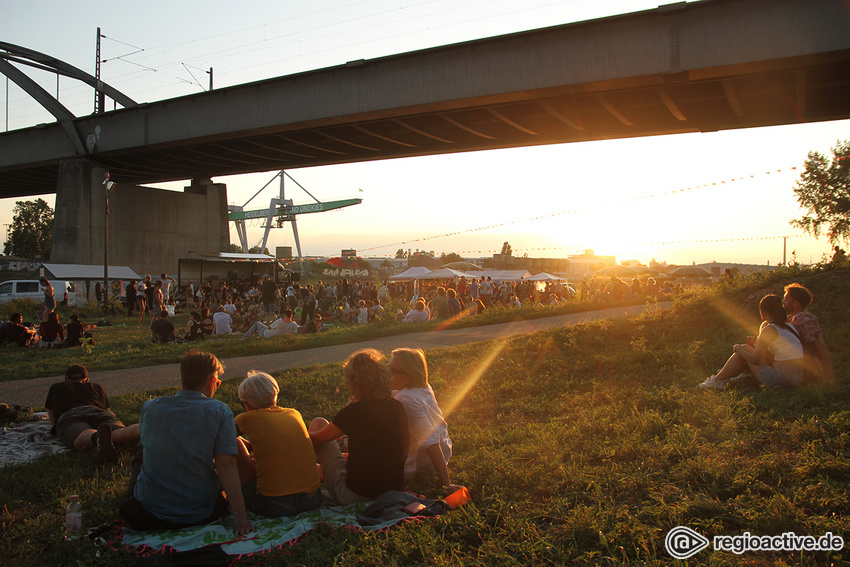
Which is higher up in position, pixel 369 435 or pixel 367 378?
pixel 367 378

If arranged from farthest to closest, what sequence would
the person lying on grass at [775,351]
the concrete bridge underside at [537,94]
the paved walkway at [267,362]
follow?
1. the concrete bridge underside at [537,94]
2. the paved walkway at [267,362]
3. the person lying on grass at [775,351]

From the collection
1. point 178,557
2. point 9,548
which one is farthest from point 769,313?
point 9,548

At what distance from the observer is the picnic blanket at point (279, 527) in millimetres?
3291

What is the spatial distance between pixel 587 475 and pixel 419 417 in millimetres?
1339

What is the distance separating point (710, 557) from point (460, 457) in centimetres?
228

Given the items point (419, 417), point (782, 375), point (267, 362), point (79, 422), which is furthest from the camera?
point (267, 362)

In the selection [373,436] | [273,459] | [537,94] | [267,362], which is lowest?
[267,362]

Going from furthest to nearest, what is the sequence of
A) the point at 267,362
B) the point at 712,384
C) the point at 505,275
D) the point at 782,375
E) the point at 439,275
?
the point at 505,275
the point at 439,275
the point at 267,362
the point at 712,384
the point at 782,375

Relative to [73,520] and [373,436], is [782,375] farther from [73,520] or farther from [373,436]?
[73,520]

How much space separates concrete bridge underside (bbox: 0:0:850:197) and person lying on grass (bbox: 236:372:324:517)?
17.8m

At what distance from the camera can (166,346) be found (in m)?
12.2

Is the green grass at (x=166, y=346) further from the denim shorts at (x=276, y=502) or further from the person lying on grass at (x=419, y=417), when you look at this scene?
the person lying on grass at (x=419, y=417)

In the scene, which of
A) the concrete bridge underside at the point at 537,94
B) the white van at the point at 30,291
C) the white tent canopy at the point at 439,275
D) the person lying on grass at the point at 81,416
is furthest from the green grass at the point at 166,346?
the white tent canopy at the point at 439,275
